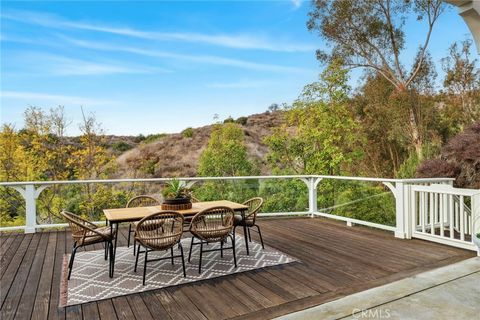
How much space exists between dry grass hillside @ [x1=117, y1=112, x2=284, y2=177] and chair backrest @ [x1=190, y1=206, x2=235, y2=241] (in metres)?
11.7

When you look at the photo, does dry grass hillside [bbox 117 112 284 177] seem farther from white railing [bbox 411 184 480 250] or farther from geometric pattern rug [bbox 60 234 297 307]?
geometric pattern rug [bbox 60 234 297 307]

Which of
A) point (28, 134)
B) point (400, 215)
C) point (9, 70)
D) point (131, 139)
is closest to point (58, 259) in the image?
point (400, 215)

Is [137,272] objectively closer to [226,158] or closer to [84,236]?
[84,236]

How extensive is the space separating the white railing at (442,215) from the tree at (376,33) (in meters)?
8.74

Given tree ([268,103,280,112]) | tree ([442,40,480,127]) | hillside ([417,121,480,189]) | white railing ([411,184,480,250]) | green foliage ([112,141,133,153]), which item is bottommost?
white railing ([411,184,480,250])

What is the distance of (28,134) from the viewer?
30.9 ft

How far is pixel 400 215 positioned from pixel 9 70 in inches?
471

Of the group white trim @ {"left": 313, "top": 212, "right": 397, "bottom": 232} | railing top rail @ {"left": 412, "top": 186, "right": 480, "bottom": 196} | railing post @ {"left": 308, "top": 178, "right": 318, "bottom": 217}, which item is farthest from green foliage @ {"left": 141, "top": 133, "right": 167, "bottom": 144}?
railing top rail @ {"left": 412, "top": 186, "right": 480, "bottom": 196}

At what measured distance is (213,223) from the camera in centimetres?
377

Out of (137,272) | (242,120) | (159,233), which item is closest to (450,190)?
(159,233)

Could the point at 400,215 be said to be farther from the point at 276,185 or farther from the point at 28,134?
the point at 28,134

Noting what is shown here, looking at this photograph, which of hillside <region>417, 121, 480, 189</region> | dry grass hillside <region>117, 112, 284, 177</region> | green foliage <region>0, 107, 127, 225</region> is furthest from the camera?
dry grass hillside <region>117, 112, 284, 177</region>

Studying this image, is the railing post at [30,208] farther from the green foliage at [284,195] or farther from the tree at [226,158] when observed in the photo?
the tree at [226,158]

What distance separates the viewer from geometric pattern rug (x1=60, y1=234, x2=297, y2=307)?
309 cm
